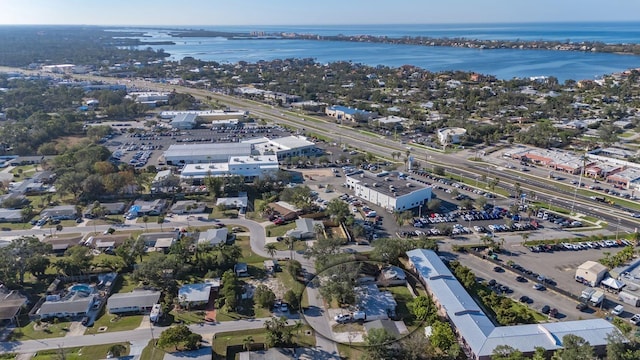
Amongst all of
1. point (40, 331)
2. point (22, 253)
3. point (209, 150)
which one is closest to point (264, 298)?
point (40, 331)

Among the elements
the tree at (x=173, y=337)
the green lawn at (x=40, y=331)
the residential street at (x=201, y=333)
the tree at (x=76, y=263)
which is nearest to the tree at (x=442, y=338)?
the residential street at (x=201, y=333)

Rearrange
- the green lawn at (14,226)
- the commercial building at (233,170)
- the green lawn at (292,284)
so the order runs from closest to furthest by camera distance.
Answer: the green lawn at (292,284) → the green lawn at (14,226) → the commercial building at (233,170)

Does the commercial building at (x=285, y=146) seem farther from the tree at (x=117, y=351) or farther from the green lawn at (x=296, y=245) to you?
the tree at (x=117, y=351)

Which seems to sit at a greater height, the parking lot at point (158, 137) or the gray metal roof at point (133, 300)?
the parking lot at point (158, 137)

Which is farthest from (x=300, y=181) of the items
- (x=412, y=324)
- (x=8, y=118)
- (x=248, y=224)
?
(x=8, y=118)

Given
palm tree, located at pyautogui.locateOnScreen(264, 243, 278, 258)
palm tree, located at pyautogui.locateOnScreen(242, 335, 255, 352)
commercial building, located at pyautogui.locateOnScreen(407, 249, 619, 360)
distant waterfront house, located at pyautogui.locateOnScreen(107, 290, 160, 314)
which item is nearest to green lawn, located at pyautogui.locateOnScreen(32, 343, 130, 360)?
distant waterfront house, located at pyautogui.locateOnScreen(107, 290, 160, 314)

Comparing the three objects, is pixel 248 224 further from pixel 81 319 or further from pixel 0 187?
pixel 0 187
